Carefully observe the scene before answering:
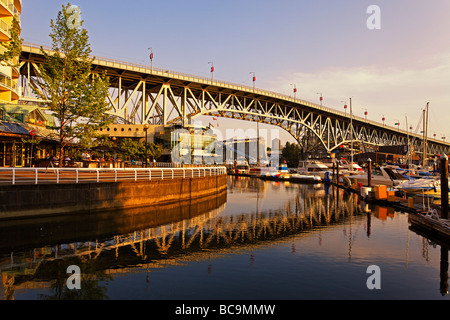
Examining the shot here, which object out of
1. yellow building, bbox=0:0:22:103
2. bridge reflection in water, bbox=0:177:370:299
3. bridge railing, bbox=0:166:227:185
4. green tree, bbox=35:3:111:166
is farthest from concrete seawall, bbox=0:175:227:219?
yellow building, bbox=0:0:22:103

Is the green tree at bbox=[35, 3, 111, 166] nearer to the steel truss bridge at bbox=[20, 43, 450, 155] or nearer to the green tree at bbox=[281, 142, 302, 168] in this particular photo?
the steel truss bridge at bbox=[20, 43, 450, 155]

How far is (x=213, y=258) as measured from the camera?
47.0 ft

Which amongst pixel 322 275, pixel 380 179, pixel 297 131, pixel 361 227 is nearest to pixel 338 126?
pixel 297 131

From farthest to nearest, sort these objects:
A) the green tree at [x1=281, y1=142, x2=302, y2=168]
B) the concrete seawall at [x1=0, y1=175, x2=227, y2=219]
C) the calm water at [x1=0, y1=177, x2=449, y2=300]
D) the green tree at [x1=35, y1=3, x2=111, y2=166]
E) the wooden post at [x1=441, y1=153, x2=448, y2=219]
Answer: the green tree at [x1=281, y1=142, x2=302, y2=168] < the green tree at [x1=35, y1=3, x2=111, y2=166] < the concrete seawall at [x1=0, y1=175, x2=227, y2=219] < the wooden post at [x1=441, y1=153, x2=448, y2=219] < the calm water at [x1=0, y1=177, x2=449, y2=300]

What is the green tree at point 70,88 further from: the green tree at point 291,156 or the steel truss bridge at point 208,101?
the green tree at point 291,156

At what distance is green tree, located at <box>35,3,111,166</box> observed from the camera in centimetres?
2686

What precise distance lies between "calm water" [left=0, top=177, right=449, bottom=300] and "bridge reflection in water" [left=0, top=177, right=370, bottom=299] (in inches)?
1.9

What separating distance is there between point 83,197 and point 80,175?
112 inches

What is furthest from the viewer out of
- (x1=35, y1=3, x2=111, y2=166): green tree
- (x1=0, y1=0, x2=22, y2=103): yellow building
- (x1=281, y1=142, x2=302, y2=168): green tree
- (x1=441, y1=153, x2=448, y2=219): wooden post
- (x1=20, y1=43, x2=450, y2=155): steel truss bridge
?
(x1=281, y1=142, x2=302, y2=168): green tree

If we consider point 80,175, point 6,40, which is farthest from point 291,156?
point 80,175

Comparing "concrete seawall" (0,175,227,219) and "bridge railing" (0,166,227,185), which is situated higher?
"bridge railing" (0,166,227,185)

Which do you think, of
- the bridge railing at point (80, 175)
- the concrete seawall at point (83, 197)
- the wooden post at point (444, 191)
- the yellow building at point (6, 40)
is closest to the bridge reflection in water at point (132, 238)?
the concrete seawall at point (83, 197)

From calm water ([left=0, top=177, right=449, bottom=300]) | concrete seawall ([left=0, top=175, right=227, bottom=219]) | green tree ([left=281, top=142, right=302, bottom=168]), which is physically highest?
green tree ([left=281, top=142, right=302, bottom=168])
